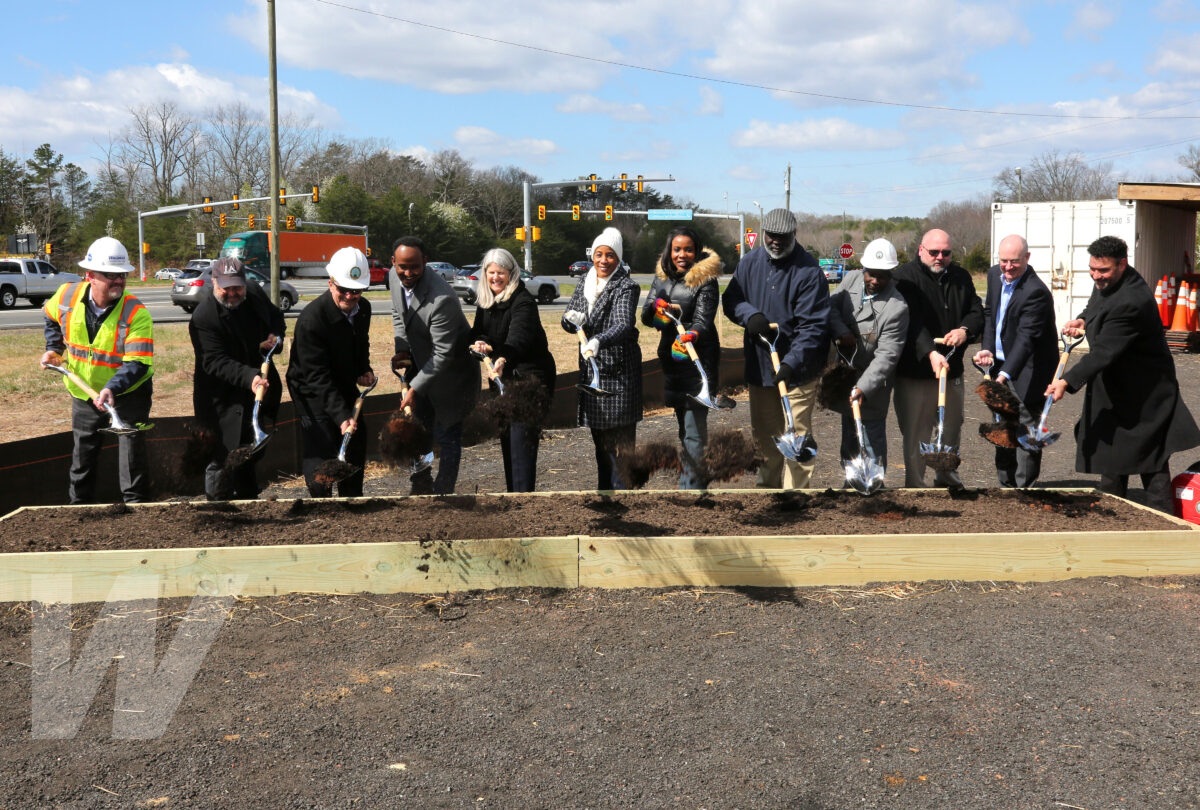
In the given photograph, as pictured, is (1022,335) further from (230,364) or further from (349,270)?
(230,364)

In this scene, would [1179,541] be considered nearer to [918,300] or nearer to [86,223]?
[918,300]

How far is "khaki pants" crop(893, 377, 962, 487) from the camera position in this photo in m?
6.53

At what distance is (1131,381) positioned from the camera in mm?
6066

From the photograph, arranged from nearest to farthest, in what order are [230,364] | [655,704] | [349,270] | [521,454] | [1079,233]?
1. [655,704]
2. [349,270]
3. [230,364]
4. [521,454]
5. [1079,233]

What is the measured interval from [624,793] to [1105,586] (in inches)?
124

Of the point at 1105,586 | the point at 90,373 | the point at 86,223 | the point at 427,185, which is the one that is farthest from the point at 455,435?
the point at 427,185

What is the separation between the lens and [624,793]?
10.3 feet

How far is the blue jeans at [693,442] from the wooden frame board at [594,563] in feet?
2.50

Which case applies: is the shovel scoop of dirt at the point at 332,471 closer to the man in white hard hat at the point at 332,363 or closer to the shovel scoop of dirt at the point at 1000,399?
the man in white hard hat at the point at 332,363

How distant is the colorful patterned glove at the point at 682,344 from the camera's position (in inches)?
221

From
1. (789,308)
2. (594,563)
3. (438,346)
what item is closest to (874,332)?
(789,308)

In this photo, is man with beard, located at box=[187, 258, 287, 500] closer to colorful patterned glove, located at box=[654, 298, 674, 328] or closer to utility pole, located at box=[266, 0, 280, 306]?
colorful patterned glove, located at box=[654, 298, 674, 328]

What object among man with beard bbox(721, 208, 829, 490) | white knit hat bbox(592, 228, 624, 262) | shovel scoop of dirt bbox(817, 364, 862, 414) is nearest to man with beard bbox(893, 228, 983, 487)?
shovel scoop of dirt bbox(817, 364, 862, 414)

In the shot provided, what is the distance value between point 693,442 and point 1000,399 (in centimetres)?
188
